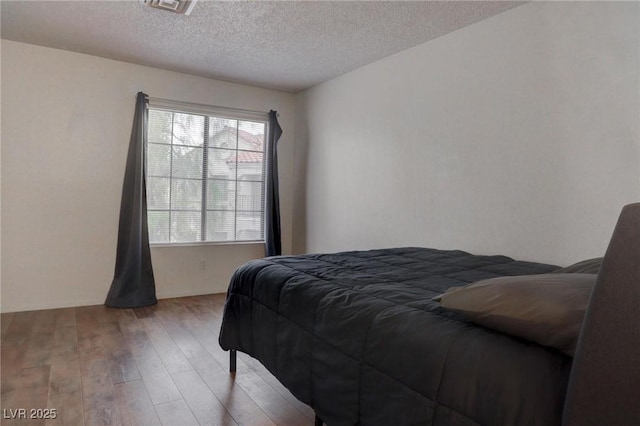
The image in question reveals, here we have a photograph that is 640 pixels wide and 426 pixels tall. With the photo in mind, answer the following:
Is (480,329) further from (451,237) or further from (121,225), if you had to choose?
(121,225)

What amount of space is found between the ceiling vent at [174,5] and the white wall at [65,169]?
1540 mm

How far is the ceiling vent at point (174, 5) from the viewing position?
2.64 m

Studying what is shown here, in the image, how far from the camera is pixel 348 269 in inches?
84.7

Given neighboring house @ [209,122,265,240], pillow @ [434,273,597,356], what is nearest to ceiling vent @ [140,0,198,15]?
neighboring house @ [209,122,265,240]

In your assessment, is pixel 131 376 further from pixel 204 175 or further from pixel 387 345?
pixel 204 175

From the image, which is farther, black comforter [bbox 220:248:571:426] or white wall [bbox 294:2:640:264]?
white wall [bbox 294:2:640:264]

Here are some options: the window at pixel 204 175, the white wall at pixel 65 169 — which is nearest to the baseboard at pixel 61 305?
the white wall at pixel 65 169

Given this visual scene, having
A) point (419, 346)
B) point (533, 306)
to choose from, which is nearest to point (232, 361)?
point (419, 346)

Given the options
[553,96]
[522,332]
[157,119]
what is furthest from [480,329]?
[157,119]

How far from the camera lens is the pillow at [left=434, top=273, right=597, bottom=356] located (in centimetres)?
93

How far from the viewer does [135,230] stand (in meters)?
3.95

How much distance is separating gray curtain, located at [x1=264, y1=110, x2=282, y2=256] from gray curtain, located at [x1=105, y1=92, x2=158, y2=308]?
4.42 feet

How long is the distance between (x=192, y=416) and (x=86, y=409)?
54 cm

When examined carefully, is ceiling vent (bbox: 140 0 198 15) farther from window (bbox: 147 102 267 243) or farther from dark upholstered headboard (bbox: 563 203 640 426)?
dark upholstered headboard (bbox: 563 203 640 426)
